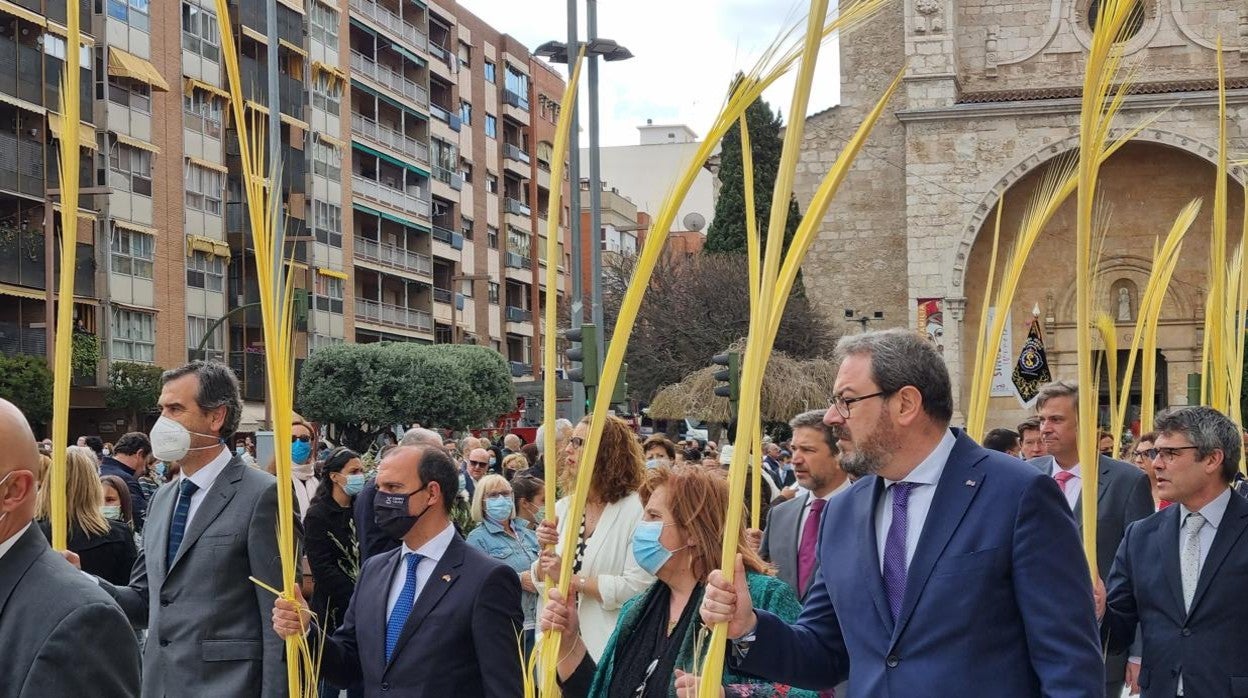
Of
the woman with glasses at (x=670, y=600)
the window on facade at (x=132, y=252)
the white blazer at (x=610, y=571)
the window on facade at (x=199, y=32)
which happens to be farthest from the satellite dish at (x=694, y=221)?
the woman with glasses at (x=670, y=600)

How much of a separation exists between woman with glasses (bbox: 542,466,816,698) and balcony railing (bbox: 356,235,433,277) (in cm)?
4996

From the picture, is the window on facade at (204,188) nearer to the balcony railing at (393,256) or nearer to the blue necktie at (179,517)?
the balcony railing at (393,256)

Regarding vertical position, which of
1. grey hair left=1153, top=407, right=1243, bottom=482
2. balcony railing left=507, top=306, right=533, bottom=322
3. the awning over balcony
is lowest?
grey hair left=1153, top=407, right=1243, bottom=482

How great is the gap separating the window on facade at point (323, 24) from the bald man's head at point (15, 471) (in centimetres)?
4789

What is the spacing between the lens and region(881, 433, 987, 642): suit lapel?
3.81m

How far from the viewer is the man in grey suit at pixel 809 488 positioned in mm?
7098

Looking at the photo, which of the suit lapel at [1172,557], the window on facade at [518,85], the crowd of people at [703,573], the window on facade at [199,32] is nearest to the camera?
the crowd of people at [703,573]

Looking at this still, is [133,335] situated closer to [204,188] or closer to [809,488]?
[204,188]

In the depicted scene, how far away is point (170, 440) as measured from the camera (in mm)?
5676

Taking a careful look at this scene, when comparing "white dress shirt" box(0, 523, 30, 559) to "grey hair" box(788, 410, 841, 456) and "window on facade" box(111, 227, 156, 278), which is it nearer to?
"grey hair" box(788, 410, 841, 456)

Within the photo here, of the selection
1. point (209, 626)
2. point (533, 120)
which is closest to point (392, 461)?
point (209, 626)

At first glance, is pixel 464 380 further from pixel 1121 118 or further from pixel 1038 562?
pixel 1038 562

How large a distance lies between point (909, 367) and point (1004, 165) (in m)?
34.9

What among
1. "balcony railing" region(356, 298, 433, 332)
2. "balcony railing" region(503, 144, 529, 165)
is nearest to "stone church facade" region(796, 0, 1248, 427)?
"balcony railing" region(356, 298, 433, 332)
